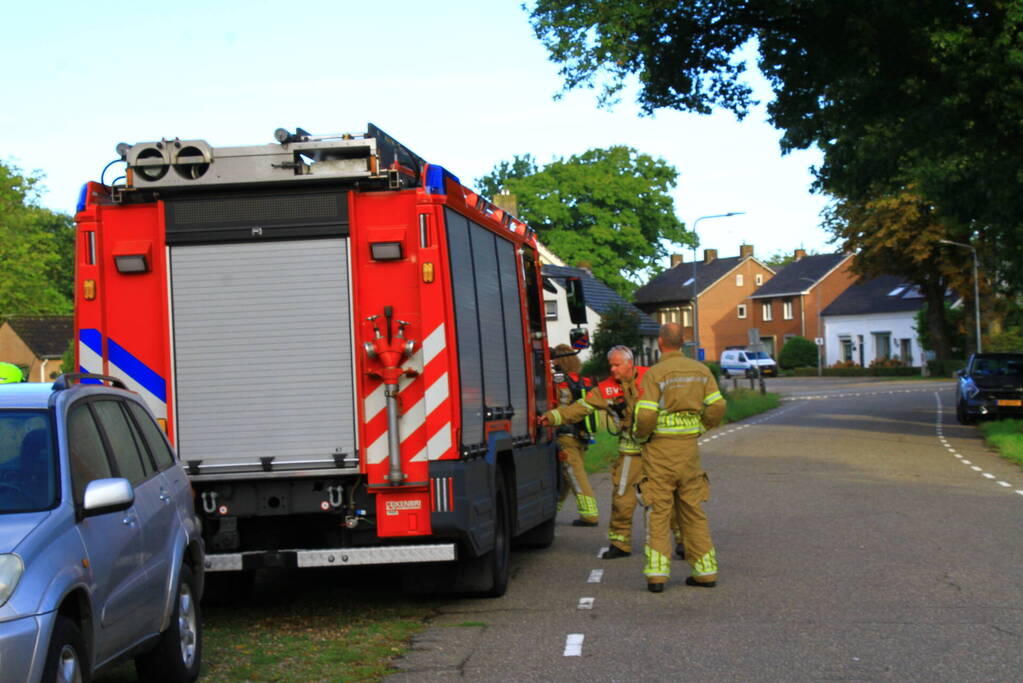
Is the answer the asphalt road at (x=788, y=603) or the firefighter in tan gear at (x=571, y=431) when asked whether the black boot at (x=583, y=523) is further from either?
the firefighter in tan gear at (x=571, y=431)

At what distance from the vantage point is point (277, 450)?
8680mm

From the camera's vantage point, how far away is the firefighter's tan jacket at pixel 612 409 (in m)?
11.2

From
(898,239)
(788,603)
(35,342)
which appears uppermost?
(898,239)

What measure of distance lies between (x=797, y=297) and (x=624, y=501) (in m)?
88.8

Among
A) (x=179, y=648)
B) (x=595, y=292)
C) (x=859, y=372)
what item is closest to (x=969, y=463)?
(x=179, y=648)

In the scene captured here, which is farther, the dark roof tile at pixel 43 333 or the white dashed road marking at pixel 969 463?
the dark roof tile at pixel 43 333

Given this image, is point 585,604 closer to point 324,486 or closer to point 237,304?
point 324,486

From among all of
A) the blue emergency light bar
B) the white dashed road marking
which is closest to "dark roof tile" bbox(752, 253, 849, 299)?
the white dashed road marking

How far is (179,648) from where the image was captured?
6793mm

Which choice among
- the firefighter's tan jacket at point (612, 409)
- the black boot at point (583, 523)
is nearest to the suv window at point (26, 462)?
the firefighter's tan jacket at point (612, 409)

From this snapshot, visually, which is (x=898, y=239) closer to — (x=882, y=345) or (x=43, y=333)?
(x=882, y=345)

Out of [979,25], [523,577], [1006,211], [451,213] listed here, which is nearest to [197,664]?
[451,213]

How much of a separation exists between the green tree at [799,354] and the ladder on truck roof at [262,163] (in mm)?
82280

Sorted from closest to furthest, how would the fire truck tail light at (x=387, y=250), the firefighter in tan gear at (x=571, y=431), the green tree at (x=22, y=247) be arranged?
the fire truck tail light at (x=387, y=250) → the firefighter in tan gear at (x=571, y=431) → the green tree at (x=22, y=247)
